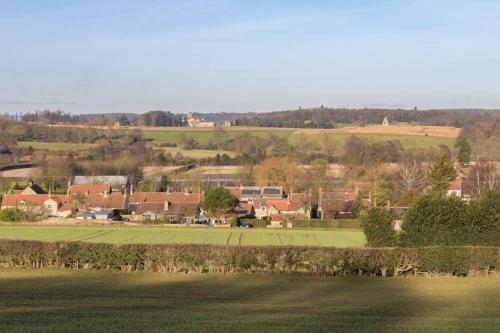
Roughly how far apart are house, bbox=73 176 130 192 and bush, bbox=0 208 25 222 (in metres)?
28.8

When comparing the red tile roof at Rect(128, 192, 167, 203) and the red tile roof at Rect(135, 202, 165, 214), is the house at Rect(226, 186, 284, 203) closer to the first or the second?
the red tile roof at Rect(128, 192, 167, 203)

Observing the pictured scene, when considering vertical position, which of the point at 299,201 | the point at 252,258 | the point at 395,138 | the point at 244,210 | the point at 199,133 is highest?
the point at 395,138

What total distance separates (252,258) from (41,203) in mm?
48518

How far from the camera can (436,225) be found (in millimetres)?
35594

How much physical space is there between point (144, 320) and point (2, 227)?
46.1 m

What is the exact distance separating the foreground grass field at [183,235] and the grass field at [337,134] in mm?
77079

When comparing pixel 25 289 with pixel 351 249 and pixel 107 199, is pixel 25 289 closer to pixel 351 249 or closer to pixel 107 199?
pixel 351 249

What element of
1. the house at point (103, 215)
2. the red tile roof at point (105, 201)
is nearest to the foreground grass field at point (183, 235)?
the house at point (103, 215)

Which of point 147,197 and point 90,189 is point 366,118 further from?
point 147,197

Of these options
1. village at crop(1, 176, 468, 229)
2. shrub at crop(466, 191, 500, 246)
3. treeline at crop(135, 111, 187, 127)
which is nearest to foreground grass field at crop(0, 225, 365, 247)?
village at crop(1, 176, 468, 229)

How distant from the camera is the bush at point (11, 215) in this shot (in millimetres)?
64625

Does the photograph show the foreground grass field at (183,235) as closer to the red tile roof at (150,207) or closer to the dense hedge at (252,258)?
the red tile roof at (150,207)

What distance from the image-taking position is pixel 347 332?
14.8 meters

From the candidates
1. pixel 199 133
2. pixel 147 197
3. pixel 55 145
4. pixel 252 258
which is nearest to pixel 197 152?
pixel 199 133
